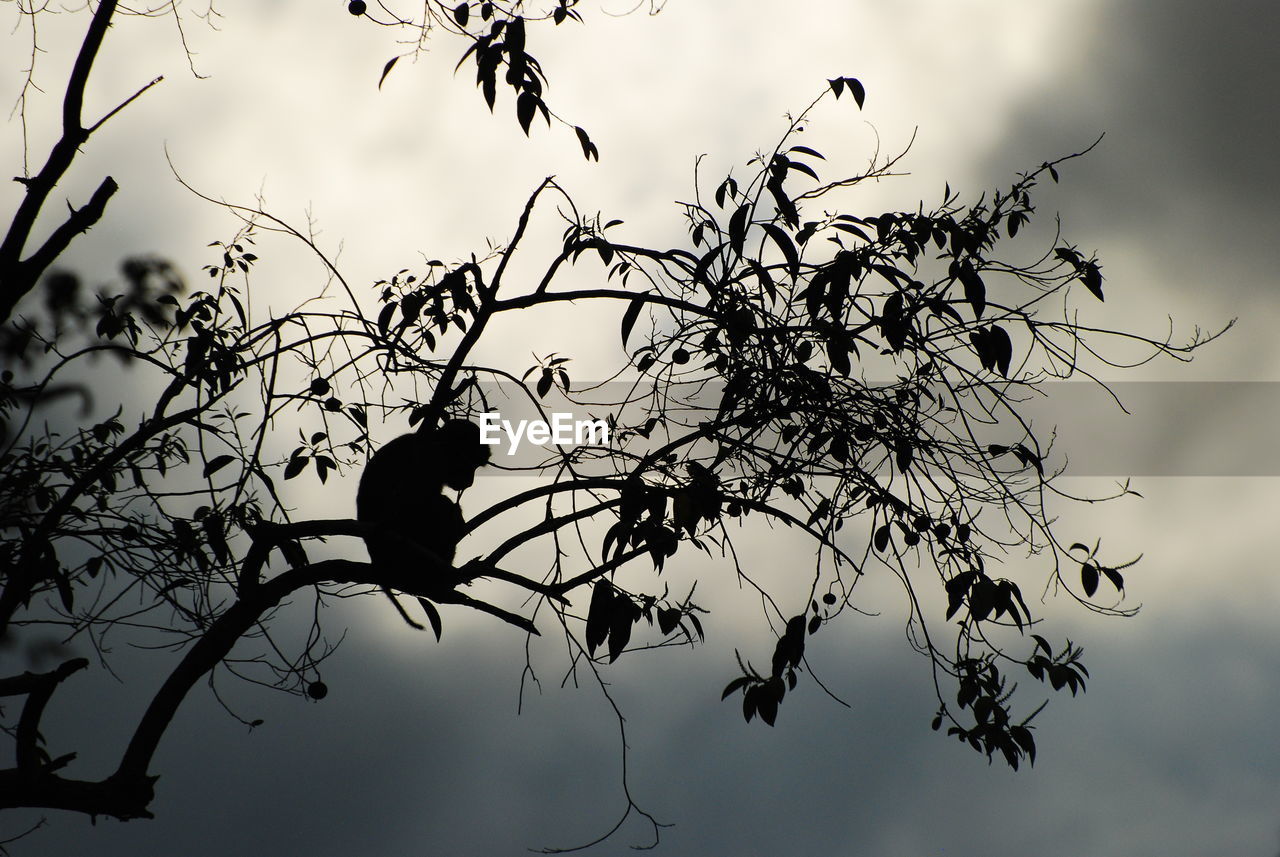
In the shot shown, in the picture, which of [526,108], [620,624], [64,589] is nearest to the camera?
[620,624]

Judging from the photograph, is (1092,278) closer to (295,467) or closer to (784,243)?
(784,243)

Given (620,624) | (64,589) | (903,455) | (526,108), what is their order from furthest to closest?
(64,589) < (903,455) < (526,108) < (620,624)

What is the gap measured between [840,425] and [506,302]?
148 cm

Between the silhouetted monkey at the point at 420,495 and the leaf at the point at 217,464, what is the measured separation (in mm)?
607

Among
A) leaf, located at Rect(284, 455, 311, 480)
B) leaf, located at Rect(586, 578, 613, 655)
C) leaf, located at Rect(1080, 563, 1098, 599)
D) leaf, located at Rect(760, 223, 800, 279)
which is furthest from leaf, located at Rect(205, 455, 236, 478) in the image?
leaf, located at Rect(1080, 563, 1098, 599)

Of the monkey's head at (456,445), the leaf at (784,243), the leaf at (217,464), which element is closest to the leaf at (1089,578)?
the leaf at (784,243)

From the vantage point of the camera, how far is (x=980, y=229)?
322cm

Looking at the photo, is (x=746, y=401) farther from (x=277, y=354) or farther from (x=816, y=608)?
(x=277, y=354)

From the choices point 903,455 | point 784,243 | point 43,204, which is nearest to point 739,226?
point 784,243

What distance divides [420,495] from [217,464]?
2.56 feet

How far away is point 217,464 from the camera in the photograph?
3.43 m

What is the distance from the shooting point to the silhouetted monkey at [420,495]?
10.9 feet

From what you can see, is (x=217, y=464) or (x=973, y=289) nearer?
(x=973, y=289)

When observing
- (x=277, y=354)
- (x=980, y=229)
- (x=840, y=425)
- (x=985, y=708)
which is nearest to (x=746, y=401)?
(x=840, y=425)
